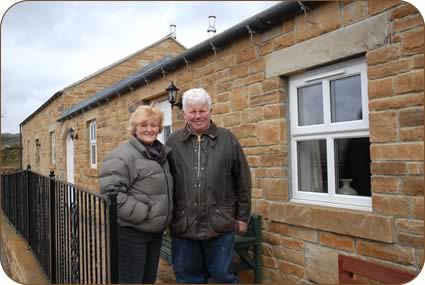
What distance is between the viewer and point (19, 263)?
370 cm

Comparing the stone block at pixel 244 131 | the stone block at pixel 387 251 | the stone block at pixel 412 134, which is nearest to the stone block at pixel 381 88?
the stone block at pixel 412 134

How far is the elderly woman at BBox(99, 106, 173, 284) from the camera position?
1.94 metres

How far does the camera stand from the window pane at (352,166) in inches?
93.1

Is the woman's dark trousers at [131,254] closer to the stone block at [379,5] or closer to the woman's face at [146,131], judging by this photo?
the woman's face at [146,131]

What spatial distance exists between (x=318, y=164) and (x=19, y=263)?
10.6 feet

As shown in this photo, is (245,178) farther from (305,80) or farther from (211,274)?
(305,80)

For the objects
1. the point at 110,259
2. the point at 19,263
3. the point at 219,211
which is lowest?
the point at 19,263

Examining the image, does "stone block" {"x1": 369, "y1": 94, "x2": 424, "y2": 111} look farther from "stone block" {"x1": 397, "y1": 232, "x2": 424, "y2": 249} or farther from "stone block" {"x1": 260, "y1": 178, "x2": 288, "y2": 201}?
"stone block" {"x1": 260, "y1": 178, "x2": 288, "y2": 201}

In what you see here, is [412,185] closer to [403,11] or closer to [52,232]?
[403,11]

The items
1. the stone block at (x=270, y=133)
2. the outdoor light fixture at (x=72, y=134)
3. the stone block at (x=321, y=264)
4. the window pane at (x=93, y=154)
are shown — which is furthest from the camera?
the outdoor light fixture at (x=72, y=134)

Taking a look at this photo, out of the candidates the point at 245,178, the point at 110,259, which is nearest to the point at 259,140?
the point at 245,178

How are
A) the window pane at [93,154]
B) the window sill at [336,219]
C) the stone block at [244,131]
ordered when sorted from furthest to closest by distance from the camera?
the window pane at [93,154] < the stone block at [244,131] < the window sill at [336,219]

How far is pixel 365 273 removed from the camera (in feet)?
7.09

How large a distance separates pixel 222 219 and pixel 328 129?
1070mm
